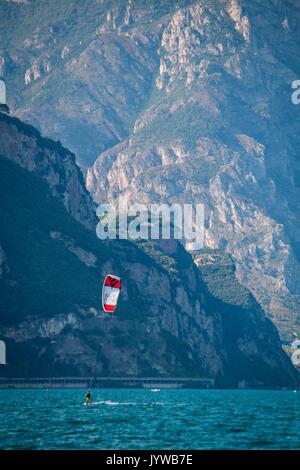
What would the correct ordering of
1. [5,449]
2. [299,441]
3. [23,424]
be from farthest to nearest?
[23,424]
[299,441]
[5,449]

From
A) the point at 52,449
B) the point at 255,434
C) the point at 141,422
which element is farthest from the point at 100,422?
the point at 52,449

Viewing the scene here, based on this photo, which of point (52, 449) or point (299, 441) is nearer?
point (52, 449)

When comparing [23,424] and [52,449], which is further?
[23,424]
